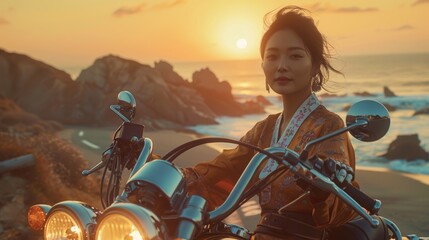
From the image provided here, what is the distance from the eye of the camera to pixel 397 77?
176ft

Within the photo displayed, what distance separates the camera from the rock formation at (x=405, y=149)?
61.1 ft

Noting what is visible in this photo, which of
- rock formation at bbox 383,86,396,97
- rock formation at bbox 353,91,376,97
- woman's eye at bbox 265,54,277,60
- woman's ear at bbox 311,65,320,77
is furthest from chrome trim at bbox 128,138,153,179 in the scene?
rock formation at bbox 353,91,376,97

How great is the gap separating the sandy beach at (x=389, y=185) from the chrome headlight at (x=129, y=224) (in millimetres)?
7913

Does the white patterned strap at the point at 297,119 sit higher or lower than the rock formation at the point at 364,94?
lower

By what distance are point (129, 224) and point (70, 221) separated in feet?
1.35

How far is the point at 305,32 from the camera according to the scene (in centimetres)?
283

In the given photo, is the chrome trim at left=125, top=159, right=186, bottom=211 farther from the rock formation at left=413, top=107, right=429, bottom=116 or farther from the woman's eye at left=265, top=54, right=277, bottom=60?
the rock formation at left=413, top=107, right=429, bottom=116

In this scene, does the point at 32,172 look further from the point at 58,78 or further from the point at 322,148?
the point at 58,78

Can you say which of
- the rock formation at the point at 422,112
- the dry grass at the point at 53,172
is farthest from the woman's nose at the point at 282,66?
the rock formation at the point at 422,112

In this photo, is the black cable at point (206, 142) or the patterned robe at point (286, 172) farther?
the patterned robe at point (286, 172)

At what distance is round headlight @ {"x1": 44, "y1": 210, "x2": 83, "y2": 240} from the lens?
6.07 ft

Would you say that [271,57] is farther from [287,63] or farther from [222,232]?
[222,232]

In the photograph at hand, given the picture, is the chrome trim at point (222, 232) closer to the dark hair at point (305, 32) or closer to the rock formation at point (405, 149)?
the dark hair at point (305, 32)

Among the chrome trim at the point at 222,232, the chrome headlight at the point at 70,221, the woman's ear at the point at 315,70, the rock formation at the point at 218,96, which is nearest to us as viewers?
the chrome headlight at the point at 70,221
